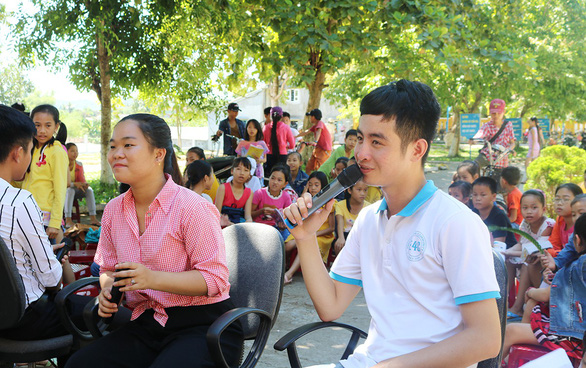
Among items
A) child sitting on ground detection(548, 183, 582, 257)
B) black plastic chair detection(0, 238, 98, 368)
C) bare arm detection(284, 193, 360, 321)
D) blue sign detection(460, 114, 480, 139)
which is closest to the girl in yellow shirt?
black plastic chair detection(0, 238, 98, 368)

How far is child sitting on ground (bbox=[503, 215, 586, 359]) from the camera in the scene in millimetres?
2781

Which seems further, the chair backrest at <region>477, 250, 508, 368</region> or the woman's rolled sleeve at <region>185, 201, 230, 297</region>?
the woman's rolled sleeve at <region>185, 201, 230, 297</region>

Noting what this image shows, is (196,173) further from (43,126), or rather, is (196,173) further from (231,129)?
(231,129)

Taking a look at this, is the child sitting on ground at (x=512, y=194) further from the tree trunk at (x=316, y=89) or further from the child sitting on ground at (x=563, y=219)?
Answer: the tree trunk at (x=316, y=89)

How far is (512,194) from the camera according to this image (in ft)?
19.7

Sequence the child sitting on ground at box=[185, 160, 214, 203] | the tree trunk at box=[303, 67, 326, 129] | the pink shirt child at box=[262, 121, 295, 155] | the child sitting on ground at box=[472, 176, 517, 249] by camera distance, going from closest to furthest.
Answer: the child sitting on ground at box=[472, 176, 517, 249] < the child sitting on ground at box=[185, 160, 214, 203] < the pink shirt child at box=[262, 121, 295, 155] < the tree trunk at box=[303, 67, 326, 129]

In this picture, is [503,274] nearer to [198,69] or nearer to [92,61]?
[92,61]

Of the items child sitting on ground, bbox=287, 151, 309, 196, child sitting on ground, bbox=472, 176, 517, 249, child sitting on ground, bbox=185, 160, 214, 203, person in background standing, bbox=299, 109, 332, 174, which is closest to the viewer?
child sitting on ground, bbox=472, 176, 517, 249

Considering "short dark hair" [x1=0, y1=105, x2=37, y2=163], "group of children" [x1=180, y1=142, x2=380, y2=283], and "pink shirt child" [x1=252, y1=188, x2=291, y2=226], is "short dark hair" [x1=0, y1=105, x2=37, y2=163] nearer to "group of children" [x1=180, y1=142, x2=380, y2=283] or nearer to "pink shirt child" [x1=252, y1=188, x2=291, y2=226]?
"group of children" [x1=180, y1=142, x2=380, y2=283]

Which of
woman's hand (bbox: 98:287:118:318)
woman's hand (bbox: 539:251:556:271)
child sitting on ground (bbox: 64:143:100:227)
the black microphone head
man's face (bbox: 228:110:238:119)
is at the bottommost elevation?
child sitting on ground (bbox: 64:143:100:227)

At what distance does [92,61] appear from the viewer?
10.3 meters

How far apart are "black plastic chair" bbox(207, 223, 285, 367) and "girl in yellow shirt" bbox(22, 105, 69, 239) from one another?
80.3 inches

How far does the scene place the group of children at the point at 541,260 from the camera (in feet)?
9.28

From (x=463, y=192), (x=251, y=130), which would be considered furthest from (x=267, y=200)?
(x=251, y=130)
